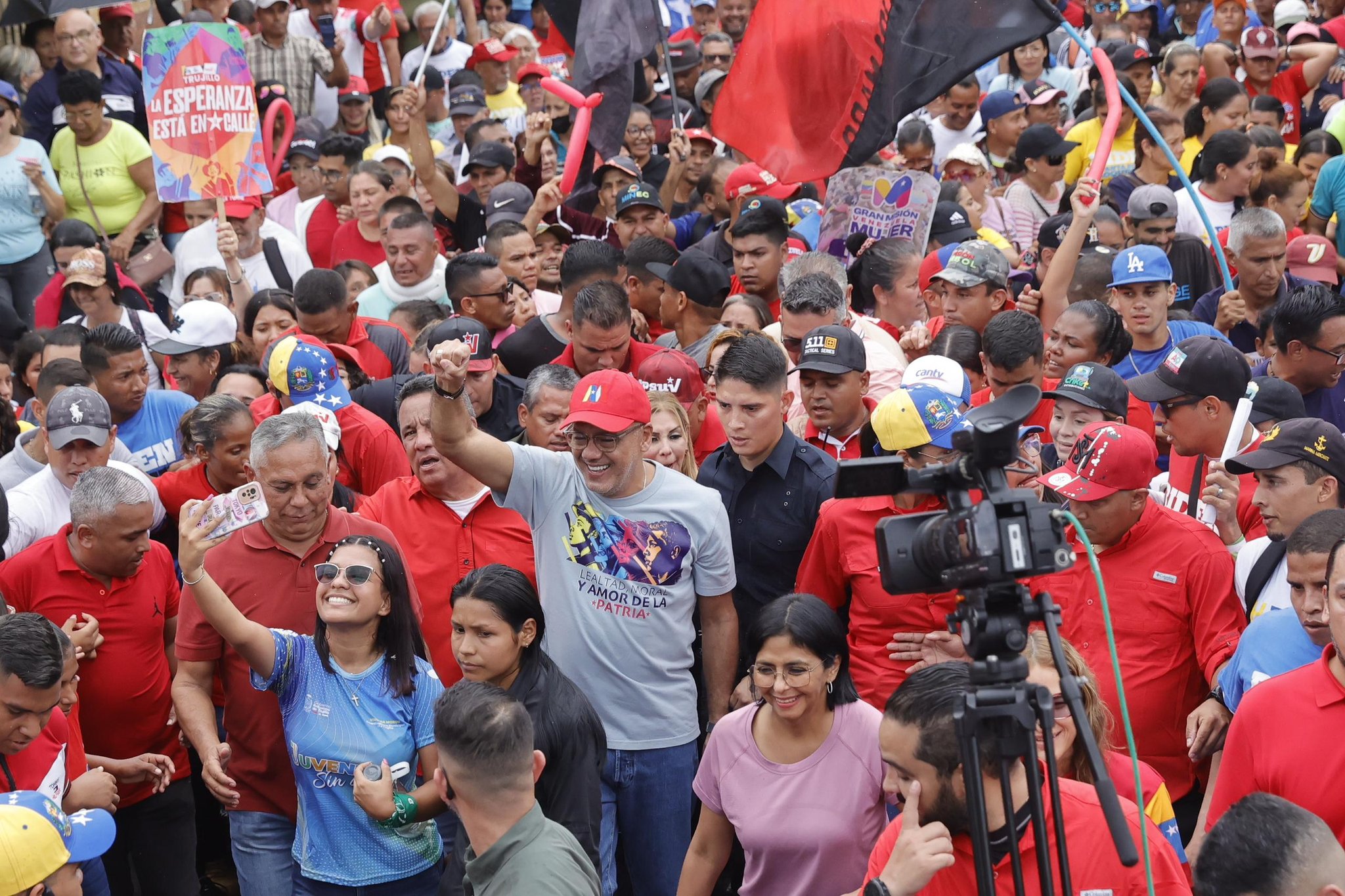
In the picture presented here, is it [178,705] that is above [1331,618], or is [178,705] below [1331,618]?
below

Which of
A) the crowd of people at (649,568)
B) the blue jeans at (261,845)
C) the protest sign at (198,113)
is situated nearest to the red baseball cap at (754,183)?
the crowd of people at (649,568)

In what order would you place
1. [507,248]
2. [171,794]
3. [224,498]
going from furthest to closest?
[507,248], [171,794], [224,498]

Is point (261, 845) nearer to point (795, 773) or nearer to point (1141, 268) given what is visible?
point (795, 773)

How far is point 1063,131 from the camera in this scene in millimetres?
12648

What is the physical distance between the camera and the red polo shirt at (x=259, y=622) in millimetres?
4926

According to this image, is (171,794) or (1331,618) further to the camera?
(171,794)

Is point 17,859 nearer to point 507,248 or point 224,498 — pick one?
point 224,498

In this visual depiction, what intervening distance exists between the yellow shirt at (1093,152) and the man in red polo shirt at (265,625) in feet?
23.8

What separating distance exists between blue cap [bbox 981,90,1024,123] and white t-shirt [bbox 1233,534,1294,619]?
787cm

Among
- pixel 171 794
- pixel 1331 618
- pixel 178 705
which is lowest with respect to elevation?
pixel 171 794

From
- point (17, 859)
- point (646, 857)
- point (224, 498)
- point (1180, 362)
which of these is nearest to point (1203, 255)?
point (1180, 362)

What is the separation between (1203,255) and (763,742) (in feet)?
18.9

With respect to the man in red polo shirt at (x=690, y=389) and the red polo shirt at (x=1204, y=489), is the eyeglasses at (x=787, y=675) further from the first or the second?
the man in red polo shirt at (x=690, y=389)

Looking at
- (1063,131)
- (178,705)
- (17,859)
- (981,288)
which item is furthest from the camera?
(1063,131)
